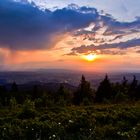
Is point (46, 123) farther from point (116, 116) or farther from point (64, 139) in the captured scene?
point (116, 116)

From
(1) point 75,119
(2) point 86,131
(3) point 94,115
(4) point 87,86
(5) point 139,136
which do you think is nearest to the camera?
(5) point 139,136

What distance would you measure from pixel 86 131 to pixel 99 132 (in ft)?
1.98

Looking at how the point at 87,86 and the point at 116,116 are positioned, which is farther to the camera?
the point at 87,86

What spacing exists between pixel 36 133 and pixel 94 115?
4866 mm

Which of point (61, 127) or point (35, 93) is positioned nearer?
point (61, 127)

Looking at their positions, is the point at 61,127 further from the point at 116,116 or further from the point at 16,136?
the point at 116,116

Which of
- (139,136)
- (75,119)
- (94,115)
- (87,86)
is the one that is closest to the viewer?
(139,136)

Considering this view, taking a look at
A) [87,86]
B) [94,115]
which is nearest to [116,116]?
[94,115]

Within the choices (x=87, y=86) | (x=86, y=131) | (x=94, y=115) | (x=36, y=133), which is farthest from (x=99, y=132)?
(x=87, y=86)

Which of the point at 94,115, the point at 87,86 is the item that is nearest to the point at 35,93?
the point at 87,86

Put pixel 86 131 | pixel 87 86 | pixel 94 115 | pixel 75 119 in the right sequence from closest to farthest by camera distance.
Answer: pixel 86 131, pixel 75 119, pixel 94 115, pixel 87 86

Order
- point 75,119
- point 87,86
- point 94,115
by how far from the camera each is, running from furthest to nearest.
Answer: point 87,86, point 94,115, point 75,119

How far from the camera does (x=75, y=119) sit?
57.6ft

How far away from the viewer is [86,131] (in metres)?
15.9
